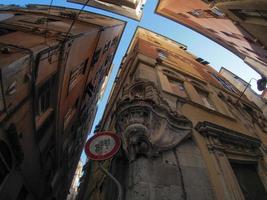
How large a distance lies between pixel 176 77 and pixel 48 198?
25.4ft

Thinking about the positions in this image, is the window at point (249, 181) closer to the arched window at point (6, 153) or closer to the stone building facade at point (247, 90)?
the arched window at point (6, 153)

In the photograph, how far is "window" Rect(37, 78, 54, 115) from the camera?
8.28 metres

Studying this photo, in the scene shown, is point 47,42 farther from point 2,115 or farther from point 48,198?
point 48,198

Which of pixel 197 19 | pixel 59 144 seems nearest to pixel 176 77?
pixel 59 144

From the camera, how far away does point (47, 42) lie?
26.2 feet

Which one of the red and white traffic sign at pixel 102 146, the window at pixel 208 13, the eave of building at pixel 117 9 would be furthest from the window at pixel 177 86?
the eave of building at pixel 117 9

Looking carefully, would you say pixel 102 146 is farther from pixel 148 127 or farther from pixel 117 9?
pixel 117 9

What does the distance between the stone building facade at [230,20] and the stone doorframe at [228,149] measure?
4253 mm

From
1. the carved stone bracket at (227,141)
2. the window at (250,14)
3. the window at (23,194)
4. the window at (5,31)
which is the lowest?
the window at (23,194)

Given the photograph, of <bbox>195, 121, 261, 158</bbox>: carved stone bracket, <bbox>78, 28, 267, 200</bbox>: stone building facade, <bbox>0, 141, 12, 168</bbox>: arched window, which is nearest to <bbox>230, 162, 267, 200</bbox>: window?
<bbox>78, 28, 267, 200</bbox>: stone building facade

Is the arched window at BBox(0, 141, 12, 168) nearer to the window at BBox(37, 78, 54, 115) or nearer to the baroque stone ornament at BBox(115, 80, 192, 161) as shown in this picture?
the window at BBox(37, 78, 54, 115)

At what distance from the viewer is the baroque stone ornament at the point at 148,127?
17.6 ft

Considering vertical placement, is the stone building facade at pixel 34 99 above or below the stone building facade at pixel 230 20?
below

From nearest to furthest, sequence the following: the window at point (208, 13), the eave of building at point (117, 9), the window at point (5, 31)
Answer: the window at point (5, 31) < the window at point (208, 13) < the eave of building at point (117, 9)
